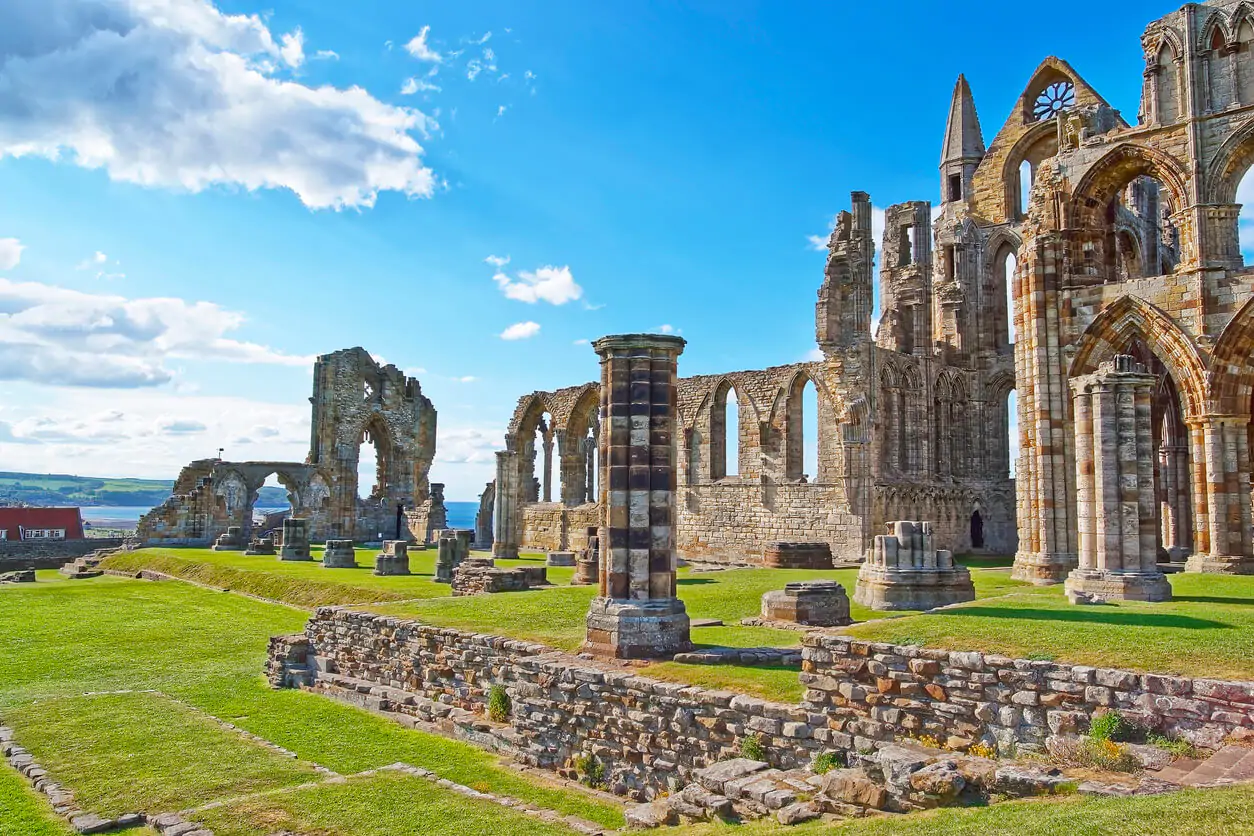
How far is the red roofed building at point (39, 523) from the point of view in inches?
2036

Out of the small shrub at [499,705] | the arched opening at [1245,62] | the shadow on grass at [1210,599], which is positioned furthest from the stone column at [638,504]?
the arched opening at [1245,62]

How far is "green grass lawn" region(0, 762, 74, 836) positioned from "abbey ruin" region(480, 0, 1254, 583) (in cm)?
1259

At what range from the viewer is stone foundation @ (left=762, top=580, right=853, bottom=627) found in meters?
12.5

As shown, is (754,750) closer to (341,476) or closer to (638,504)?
(638,504)

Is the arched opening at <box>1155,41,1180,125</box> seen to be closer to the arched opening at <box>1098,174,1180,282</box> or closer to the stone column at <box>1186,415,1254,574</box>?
the stone column at <box>1186,415,1254,574</box>

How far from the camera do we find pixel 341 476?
138 feet

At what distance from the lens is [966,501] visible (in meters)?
30.6

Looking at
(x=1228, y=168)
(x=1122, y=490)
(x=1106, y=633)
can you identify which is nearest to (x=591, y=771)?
(x=1106, y=633)

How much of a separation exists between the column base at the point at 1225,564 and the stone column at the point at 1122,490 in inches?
215

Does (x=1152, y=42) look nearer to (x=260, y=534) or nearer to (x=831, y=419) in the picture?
(x=831, y=419)

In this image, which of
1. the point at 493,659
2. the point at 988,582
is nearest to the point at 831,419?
the point at 988,582

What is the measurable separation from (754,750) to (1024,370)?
1294 cm

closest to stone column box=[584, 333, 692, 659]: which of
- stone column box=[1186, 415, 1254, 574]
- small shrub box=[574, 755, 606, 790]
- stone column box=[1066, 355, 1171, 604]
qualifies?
small shrub box=[574, 755, 606, 790]

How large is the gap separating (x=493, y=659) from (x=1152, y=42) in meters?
17.8
